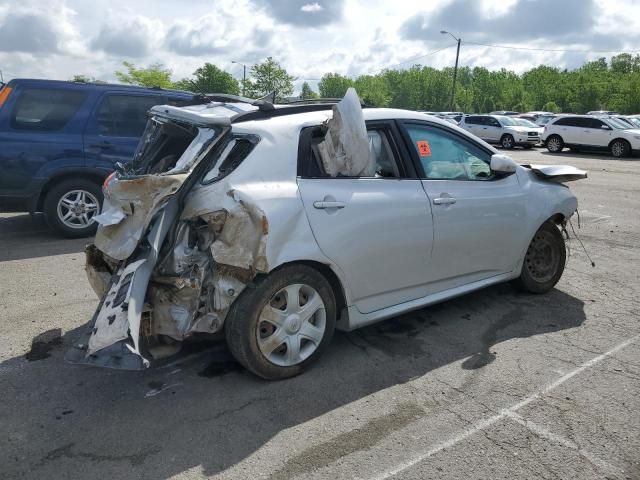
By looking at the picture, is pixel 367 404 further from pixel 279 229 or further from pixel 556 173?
pixel 556 173

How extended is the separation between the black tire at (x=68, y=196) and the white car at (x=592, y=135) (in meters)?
21.8

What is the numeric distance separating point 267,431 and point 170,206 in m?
1.44

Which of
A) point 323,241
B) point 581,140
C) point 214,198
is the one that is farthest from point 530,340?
point 581,140

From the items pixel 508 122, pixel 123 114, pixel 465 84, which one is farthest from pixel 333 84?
pixel 123 114

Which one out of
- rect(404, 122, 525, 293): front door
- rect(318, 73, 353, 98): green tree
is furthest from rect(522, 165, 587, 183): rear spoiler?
rect(318, 73, 353, 98): green tree

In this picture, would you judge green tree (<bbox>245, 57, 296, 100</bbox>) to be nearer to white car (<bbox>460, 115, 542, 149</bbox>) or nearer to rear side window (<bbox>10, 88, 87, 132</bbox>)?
white car (<bbox>460, 115, 542, 149</bbox>)

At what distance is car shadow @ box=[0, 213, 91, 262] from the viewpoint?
6449mm

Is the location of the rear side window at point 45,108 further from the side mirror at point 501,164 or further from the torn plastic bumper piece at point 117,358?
the side mirror at point 501,164

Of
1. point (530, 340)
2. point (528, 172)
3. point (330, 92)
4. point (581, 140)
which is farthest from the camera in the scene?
point (330, 92)

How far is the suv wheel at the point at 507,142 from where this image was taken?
26.3 m

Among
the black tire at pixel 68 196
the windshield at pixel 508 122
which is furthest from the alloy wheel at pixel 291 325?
the windshield at pixel 508 122

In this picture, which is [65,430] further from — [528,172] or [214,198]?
[528,172]

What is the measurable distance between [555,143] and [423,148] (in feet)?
75.2

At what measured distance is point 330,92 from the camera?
4011 inches
